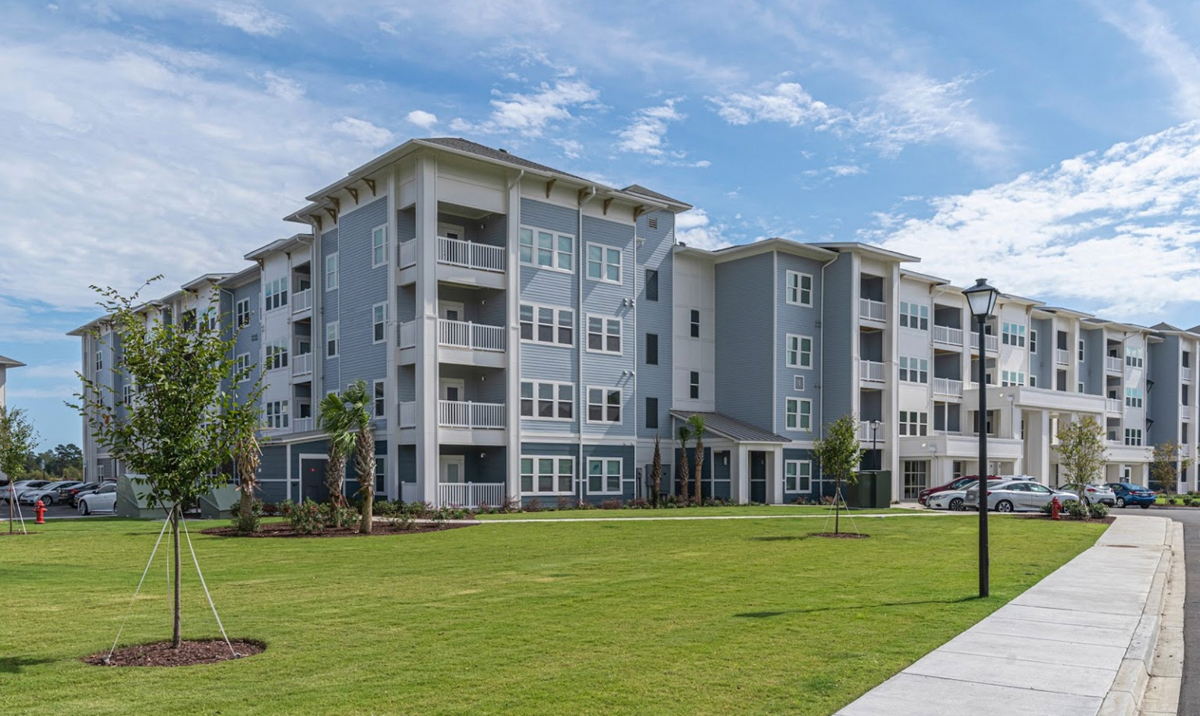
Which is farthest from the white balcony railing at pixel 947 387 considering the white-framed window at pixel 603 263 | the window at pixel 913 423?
the white-framed window at pixel 603 263

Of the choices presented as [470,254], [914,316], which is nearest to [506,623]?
[470,254]

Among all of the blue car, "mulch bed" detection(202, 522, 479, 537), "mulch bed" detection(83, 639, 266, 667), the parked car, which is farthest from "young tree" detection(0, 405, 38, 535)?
the blue car

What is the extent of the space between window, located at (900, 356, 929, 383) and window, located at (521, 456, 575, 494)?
22.4 m

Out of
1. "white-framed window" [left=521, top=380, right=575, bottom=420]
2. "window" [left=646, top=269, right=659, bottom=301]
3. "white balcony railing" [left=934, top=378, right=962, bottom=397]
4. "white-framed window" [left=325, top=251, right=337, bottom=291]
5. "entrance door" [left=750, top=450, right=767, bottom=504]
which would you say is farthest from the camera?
"white balcony railing" [left=934, top=378, right=962, bottom=397]

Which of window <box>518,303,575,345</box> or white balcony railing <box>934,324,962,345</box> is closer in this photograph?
window <box>518,303,575,345</box>

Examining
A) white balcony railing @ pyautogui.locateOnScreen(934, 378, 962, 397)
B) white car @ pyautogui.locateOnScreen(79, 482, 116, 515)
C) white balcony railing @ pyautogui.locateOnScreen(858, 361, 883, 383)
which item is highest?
white balcony railing @ pyautogui.locateOnScreen(858, 361, 883, 383)

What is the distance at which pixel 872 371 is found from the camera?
54.1m

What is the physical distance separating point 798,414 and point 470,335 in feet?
64.5

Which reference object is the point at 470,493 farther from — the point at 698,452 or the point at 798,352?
the point at 798,352

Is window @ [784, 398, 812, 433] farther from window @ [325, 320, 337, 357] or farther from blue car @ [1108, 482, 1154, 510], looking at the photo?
window @ [325, 320, 337, 357]

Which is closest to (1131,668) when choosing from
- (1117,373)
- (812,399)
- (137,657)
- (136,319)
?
(137,657)

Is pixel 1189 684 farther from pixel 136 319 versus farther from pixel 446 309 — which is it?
pixel 446 309

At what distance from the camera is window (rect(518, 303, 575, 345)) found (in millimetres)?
42469

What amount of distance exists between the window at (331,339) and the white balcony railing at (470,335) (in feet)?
24.1
